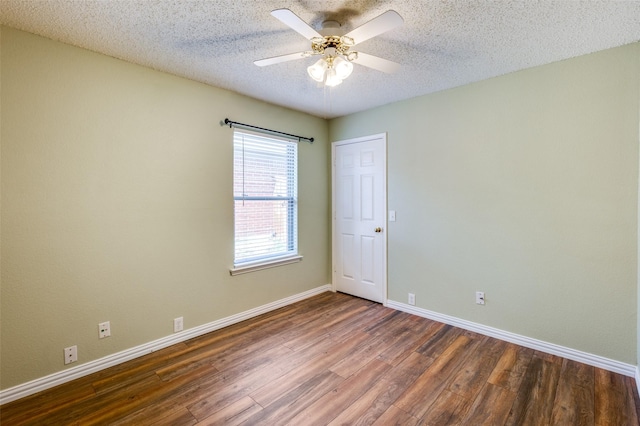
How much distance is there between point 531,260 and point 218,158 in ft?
10.1

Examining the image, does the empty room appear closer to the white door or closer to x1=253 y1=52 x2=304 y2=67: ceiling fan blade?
x1=253 y1=52 x2=304 y2=67: ceiling fan blade

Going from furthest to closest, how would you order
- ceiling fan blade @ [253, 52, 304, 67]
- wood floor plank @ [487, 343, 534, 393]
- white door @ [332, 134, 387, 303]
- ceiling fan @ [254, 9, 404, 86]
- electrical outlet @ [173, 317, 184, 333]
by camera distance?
1. white door @ [332, 134, 387, 303]
2. electrical outlet @ [173, 317, 184, 333]
3. wood floor plank @ [487, 343, 534, 393]
4. ceiling fan blade @ [253, 52, 304, 67]
5. ceiling fan @ [254, 9, 404, 86]

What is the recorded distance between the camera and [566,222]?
241 centimetres

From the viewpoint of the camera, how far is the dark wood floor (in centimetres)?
178

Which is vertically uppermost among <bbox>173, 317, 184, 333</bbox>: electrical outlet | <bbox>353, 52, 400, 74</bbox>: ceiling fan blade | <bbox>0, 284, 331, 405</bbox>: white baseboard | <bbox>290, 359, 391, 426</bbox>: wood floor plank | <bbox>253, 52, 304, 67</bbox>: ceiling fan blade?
<bbox>253, 52, 304, 67</bbox>: ceiling fan blade

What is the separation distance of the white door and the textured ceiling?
3.72 ft

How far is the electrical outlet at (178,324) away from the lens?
2.70 m

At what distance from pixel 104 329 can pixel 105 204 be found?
98 cm

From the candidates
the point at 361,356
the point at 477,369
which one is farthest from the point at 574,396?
the point at 361,356

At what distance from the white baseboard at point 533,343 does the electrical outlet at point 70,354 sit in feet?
9.95

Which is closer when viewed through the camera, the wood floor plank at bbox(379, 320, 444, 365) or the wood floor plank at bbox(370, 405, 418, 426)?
the wood floor plank at bbox(370, 405, 418, 426)

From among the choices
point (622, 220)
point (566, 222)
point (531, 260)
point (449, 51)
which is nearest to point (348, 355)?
point (531, 260)

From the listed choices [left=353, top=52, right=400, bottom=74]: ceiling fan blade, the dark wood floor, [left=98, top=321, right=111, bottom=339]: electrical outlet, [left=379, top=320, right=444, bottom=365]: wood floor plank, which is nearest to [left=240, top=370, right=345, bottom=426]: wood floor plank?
the dark wood floor

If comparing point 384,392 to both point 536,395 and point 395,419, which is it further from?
point 536,395
